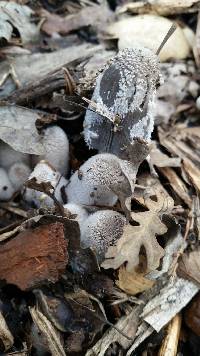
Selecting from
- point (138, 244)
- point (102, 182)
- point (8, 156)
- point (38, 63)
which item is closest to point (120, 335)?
point (138, 244)

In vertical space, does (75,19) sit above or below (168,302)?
above

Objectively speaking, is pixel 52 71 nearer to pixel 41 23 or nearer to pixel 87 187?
pixel 41 23

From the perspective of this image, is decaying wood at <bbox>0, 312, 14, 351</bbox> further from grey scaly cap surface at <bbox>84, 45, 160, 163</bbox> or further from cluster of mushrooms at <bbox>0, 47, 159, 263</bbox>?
grey scaly cap surface at <bbox>84, 45, 160, 163</bbox>

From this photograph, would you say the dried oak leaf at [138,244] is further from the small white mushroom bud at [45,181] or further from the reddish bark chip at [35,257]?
the small white mushroom bud at [45,181]

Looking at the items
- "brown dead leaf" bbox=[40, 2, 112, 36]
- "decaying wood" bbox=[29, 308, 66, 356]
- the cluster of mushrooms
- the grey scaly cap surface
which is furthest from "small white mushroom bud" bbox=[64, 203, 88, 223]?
"brown dead leaf" bbox=[40, 2, 112, 36]

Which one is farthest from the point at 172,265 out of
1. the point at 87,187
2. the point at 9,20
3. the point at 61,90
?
the point at 9,20

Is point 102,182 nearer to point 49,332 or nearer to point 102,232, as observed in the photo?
point 102,232
